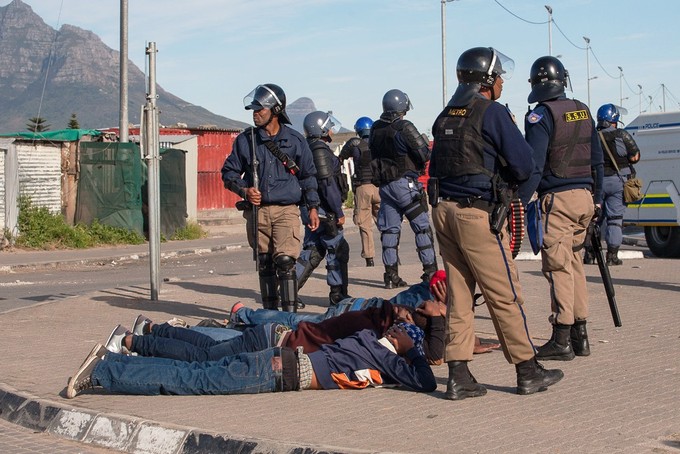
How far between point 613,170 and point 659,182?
148 inches

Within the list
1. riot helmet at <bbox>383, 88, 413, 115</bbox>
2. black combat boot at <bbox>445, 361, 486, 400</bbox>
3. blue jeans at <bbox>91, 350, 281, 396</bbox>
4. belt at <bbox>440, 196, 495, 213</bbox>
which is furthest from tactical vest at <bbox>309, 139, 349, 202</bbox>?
black combat boot at <bbox>445, 361, 486, 400</bbox>

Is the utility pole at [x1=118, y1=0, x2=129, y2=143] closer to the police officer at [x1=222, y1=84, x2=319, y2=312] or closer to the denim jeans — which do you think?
the police officer at [x1=222, y1=84, x2=319, y2=312]

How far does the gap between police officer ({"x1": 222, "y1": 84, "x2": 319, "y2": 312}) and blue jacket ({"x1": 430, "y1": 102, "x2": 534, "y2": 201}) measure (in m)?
3.29

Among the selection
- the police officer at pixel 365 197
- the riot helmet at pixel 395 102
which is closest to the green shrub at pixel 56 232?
the police officer at pixel 365 197

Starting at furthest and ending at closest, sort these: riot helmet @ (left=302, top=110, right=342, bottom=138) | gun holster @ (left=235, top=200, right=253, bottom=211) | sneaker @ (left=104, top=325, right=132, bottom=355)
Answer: riot helmet @ (left=302, top=110, right=342, bottom=138)
gun holster @ (left=235, top=200, right=253, bottom=211)
sneaker @ (left=104, top=325, right=132, bottom=355)

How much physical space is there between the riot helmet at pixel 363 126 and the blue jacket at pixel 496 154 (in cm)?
962

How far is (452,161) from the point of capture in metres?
6.77

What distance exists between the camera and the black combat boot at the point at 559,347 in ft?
26.5

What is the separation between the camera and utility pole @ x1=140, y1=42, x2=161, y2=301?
12406mm

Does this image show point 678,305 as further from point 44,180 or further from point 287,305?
point 44,180

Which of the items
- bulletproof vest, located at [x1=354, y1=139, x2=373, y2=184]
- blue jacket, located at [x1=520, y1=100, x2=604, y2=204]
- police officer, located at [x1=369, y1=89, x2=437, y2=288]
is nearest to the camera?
blue jacket, located at [x1=520, y1=100, x2=604, y2=204]

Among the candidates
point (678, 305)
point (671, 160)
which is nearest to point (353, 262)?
point (671, 160)

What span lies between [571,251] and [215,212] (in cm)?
2333

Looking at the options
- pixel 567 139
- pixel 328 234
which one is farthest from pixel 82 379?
pixel 328 234
